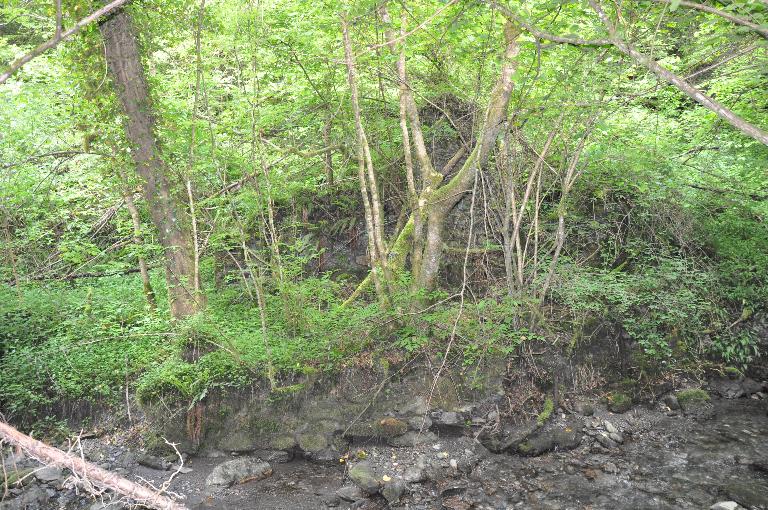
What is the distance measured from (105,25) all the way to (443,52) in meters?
4.51

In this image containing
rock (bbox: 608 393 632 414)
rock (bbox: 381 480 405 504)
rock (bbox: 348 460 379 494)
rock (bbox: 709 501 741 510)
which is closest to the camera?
rock (bbox: 709 501 741 510)

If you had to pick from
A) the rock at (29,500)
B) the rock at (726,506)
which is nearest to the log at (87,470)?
the rock at (29,500)

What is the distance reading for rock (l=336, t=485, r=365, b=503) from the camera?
18.5ft

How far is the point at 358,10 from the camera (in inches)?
259

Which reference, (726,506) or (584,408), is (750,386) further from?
(726,506)

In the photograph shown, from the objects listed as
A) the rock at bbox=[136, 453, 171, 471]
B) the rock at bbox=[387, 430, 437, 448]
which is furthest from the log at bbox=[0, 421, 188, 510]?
the rock at bbox=[387, 430, 437, 448]

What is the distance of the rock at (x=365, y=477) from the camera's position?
5.74 m

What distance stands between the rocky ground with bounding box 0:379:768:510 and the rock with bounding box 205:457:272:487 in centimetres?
1

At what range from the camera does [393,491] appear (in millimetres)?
5656

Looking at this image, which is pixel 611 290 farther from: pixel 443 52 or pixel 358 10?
pixel 358 10

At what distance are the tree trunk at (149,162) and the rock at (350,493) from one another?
3.13 meters

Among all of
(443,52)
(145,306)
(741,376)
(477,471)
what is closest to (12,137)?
(145,306)

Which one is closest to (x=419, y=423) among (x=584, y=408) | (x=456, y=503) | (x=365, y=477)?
(x=365, y=477)

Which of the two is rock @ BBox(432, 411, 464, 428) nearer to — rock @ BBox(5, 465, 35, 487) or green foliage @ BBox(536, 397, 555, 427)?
green foliage @ BBox(536, 397, 555, 427)
